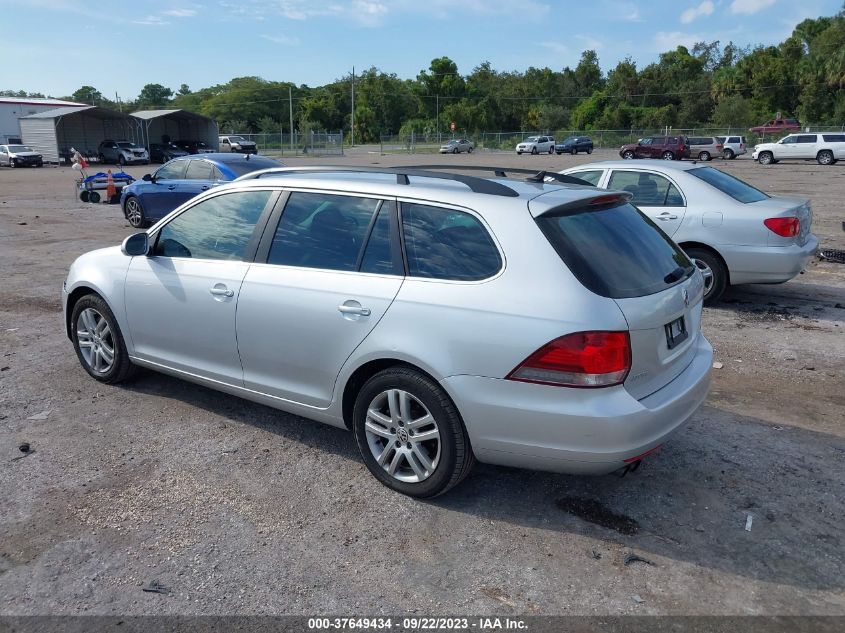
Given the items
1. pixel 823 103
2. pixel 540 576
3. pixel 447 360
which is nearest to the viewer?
pixel 540 576

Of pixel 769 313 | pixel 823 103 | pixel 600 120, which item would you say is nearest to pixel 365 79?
pixel 600 120

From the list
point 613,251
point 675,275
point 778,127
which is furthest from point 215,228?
point 778,127

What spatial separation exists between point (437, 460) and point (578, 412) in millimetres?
831

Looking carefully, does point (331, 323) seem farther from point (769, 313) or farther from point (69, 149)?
point (69, 149)

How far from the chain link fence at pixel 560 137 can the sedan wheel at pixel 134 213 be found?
54.0 m

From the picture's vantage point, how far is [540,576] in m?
3.24

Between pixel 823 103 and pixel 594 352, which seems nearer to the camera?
pixel 594 352

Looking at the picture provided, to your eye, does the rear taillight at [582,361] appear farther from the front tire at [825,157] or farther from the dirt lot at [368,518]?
the front tire at [825,157]

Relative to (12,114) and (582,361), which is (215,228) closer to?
(582,361)

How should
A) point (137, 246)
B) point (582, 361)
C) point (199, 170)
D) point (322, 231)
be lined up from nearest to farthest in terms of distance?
point (582, 361)
point (322, 231)
point (137, 246)
point (199, 170)

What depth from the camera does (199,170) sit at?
13.5 metres

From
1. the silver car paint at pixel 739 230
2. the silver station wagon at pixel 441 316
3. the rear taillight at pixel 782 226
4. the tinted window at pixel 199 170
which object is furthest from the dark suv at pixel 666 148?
the silver station wagon at pixel 441 316

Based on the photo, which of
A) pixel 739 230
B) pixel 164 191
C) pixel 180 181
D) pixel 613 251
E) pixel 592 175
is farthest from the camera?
pixel 164 191

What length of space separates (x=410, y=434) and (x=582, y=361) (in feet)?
3.43
